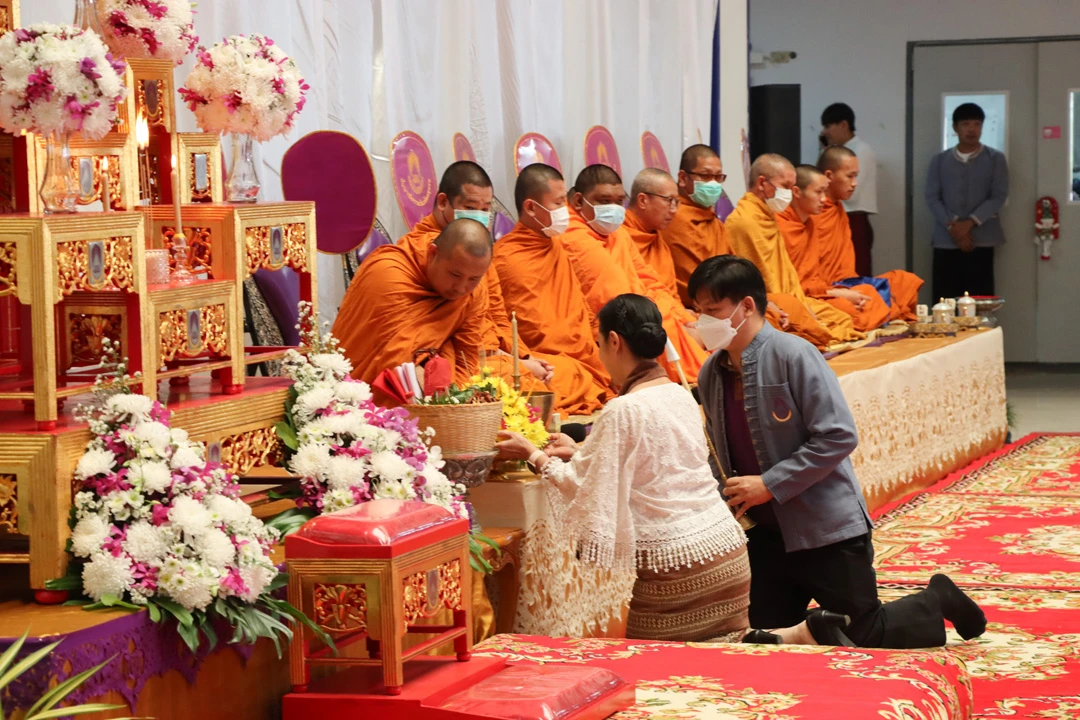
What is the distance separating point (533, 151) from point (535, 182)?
3.22 feet

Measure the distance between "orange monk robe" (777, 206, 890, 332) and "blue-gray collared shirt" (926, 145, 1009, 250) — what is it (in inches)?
132

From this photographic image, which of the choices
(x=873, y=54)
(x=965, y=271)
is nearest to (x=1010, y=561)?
(x=965, y=271)

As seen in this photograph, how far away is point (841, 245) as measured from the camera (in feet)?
30.9

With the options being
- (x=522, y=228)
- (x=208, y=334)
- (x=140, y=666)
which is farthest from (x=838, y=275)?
(x=140, y=666)

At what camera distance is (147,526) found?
8.77 ft

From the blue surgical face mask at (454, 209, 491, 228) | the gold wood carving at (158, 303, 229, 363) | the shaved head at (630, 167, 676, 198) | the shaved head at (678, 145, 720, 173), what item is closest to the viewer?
the gold wood carving at (158, 303, 229, 363)

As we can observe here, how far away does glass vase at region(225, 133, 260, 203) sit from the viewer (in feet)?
11.3

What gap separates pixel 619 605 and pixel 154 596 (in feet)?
6.97

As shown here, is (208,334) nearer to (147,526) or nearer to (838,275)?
(147,526)

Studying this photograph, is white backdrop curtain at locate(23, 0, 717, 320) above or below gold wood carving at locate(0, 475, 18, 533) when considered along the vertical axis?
above

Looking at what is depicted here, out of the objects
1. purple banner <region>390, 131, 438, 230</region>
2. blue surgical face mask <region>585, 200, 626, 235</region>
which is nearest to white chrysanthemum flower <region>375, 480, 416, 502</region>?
purple banner <region>390, 131, 438, 230</region>

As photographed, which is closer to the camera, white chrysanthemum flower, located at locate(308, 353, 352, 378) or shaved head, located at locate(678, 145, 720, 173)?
white chrysanthemum flower, located at locate(308, 353, 352, 378)

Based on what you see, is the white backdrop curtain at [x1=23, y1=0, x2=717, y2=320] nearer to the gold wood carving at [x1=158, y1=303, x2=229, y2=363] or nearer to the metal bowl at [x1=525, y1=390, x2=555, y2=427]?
the metal bowl at [x1=525, y1=390, x2=555, y2=427]

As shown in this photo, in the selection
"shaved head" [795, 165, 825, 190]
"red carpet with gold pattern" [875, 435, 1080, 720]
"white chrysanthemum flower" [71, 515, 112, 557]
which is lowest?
"red carpet with gold pattern" [875, 435, 1080, 720]
